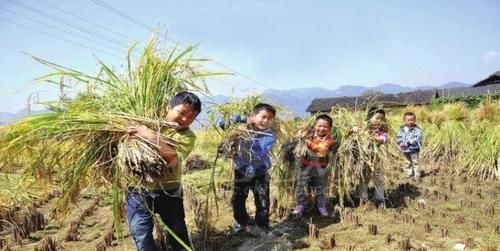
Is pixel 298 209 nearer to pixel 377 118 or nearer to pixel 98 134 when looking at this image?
pixel 377 118

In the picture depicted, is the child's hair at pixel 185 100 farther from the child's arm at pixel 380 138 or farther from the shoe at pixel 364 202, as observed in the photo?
the shoe at pixel 364 202

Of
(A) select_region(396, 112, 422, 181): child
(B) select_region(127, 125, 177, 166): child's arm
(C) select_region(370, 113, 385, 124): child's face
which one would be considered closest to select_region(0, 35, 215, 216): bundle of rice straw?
(B) select_region(127, 125, 177, 166): child's arm

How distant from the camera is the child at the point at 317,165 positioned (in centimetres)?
496

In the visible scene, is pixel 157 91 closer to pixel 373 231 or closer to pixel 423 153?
pixel 373 231

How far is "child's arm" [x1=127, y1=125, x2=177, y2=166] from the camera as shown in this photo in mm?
2848

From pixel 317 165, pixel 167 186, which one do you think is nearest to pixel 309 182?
pixel 317 165

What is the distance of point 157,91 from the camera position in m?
3.33

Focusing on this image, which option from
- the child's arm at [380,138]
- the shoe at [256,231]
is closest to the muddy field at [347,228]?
the shoe at [256,231]

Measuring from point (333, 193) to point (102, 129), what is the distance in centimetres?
357

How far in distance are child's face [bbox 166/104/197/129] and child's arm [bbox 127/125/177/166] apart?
0.70 feet

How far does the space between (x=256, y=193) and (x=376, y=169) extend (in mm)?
1731

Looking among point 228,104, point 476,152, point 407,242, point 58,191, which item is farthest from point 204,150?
point 407,242

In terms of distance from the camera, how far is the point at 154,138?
2.85 metres

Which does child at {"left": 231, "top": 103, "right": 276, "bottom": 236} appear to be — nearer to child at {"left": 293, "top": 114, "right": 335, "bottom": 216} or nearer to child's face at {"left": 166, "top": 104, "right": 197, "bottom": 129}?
child at {"left": 293, "top": 114, "right": 335, "bottom": 216}
